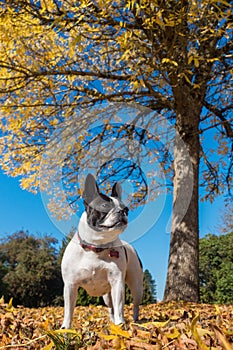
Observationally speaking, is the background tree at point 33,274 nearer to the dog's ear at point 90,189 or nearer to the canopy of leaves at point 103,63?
the canopy of leaves at point 103,63

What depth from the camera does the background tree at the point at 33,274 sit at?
1247 centimetres

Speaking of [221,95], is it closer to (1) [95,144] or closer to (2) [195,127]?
(2) [195,127]

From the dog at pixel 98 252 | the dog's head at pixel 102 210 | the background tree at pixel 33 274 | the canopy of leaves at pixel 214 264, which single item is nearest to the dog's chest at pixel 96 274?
the dog at pixel 98 252

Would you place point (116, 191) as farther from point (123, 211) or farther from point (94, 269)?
point (94, 269)

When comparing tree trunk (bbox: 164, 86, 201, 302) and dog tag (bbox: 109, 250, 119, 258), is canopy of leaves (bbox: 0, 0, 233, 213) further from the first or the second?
dog tag (bbox: 109, 250, 119, 258)

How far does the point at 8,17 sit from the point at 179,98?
3517 millimetres

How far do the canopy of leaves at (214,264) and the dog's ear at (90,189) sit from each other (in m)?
8.83

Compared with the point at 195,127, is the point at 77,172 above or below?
below

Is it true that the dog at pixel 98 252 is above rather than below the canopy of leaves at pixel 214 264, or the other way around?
below

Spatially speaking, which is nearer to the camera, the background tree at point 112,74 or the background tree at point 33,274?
the background tree at point 112,74

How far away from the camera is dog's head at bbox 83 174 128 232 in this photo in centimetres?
243

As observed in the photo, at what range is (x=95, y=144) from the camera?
2.89 meters

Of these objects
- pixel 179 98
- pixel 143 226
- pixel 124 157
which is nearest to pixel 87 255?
pixel 143 226

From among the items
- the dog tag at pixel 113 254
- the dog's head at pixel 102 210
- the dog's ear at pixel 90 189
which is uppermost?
the dog's ear at pixel 90 189
